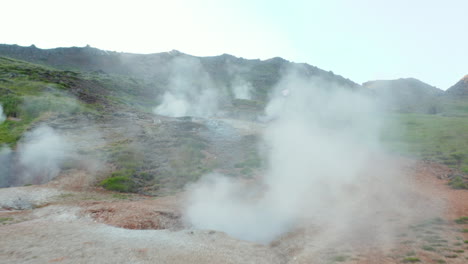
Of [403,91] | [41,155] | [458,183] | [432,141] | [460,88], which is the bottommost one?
[41,155]

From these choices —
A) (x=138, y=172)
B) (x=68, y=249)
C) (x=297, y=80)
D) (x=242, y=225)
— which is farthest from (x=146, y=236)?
(x=297, y=80)

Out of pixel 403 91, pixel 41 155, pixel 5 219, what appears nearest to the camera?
pixel 5 219

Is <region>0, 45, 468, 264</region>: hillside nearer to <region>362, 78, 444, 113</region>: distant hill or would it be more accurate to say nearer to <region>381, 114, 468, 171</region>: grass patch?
<region>381, 114, 468, 171</region>: grass patch

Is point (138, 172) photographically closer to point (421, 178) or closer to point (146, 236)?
point (146, 236)

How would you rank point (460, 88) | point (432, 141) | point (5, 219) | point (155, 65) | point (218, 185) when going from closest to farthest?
point (5, 219), point (218, 185), point (432, 141), point (460, 88), point (155, 65)

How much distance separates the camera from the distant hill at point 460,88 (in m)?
57.5

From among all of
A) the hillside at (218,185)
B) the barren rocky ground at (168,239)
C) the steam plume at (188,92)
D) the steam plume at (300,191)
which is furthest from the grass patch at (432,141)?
the steam plume at (188,92)

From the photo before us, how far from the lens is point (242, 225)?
1106cm

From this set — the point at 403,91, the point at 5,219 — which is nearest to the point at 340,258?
the point at 5,219

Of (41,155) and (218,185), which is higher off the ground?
(41,155)

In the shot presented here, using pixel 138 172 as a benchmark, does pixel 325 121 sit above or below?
above

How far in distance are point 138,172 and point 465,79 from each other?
230 ft

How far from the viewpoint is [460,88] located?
59188mm

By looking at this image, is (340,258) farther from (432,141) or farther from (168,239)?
(432,141)
